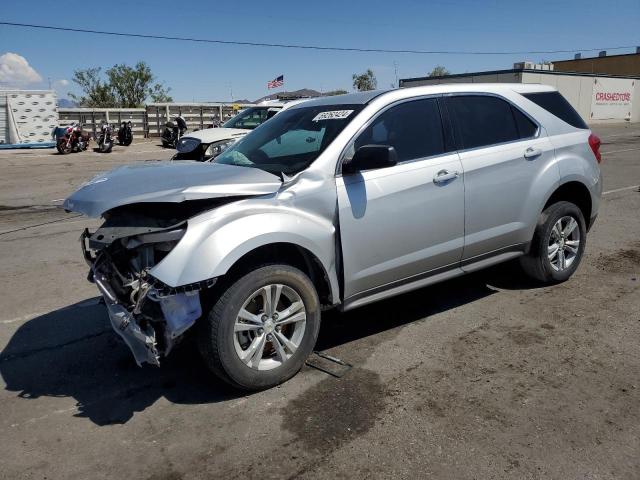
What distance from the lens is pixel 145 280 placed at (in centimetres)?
316

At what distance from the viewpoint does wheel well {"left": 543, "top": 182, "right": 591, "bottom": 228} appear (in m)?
5.17

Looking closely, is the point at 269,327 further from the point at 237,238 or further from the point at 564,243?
the point at 564,243

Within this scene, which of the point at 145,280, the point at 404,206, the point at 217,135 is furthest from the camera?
the point at 217,135

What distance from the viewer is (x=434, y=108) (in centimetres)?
439

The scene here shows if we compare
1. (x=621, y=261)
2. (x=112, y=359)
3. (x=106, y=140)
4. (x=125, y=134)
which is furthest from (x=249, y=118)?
(x=125, y=134)

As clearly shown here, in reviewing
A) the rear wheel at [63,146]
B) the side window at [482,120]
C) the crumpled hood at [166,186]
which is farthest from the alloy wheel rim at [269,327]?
the rear wheel at [63,146]

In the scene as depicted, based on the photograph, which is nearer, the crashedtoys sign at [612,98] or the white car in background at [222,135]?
the white car in background at [222,135]

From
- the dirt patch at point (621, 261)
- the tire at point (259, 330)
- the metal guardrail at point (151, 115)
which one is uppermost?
the metal guardrail at point (151, 115)

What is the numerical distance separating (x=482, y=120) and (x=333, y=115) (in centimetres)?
134

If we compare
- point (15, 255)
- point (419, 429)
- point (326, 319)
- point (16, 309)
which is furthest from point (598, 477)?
point (15, 255)

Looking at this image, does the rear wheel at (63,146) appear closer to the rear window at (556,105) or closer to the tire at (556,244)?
the rear window at (556,105)

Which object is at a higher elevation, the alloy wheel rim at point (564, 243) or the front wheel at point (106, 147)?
the front wheel at point (106, 147)

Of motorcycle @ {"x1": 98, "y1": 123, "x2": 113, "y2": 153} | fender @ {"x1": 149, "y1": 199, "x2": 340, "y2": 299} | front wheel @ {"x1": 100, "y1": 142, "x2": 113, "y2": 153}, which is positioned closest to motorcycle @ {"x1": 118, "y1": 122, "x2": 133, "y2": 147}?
motorcycle @ {"x1": 98, "y1": 123, "x2": 113, "y2": 153}

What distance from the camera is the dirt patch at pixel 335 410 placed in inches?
120
